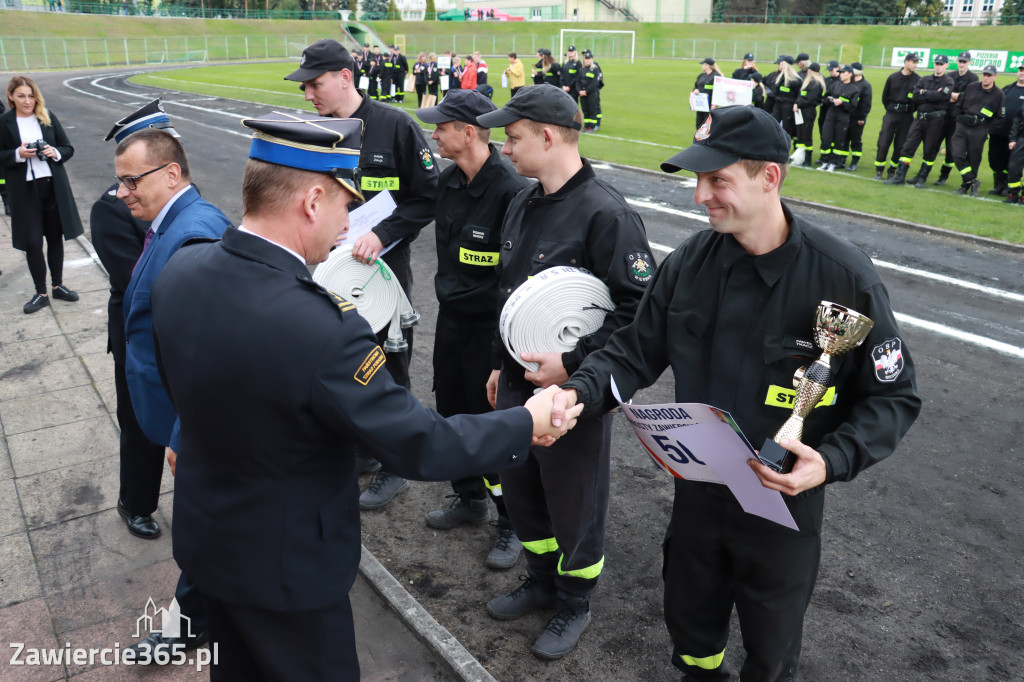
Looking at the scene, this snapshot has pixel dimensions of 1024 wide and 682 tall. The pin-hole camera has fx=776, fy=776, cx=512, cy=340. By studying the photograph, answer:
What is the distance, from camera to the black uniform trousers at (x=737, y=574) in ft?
9.10

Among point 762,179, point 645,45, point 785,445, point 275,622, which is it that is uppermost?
point 645,45

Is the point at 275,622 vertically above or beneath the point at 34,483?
above

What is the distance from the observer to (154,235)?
3762mm

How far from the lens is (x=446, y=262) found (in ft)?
15.5

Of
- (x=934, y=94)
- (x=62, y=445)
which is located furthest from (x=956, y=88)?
(x=62, y=445)

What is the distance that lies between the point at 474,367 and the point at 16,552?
2869 millimetres

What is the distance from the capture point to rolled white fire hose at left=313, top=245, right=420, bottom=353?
4875mm

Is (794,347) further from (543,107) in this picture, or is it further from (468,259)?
(468,259)

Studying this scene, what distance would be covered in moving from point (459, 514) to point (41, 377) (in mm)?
4404

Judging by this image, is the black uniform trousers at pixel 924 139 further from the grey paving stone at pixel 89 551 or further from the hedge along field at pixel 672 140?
the grey paving stone at pixel 89 551

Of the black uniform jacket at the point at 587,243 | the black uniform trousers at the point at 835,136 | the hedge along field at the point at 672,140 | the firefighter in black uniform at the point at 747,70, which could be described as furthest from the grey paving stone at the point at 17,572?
the firefighter in black uniform at the point at 747,70

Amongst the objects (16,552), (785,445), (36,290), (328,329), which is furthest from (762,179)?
(36,290)

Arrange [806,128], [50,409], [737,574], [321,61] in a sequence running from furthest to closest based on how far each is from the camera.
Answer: [806,128], [50,409], [321,61], [737,574]

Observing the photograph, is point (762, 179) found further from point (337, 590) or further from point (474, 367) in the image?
point (474, 367)
